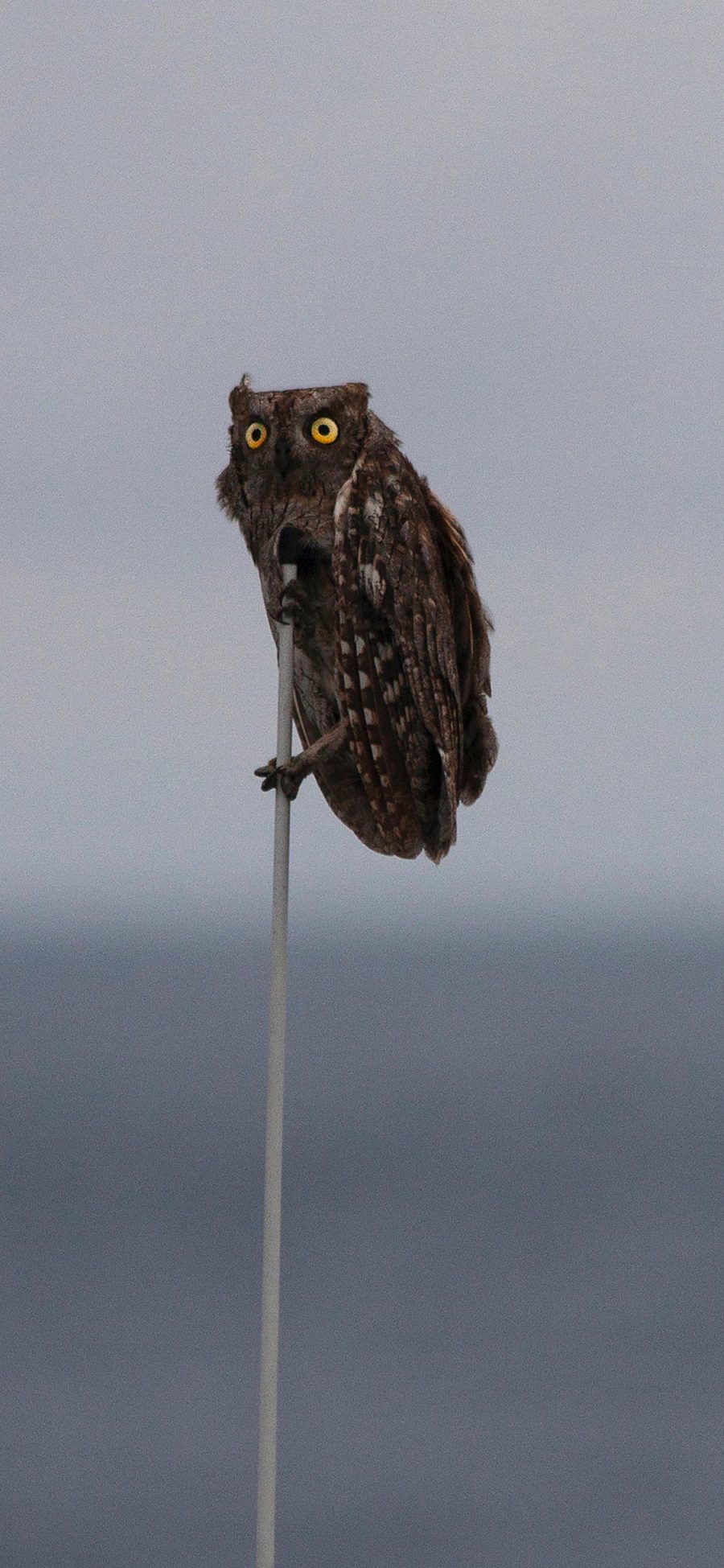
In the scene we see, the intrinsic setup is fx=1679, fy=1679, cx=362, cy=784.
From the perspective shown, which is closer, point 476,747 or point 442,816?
point 442,816

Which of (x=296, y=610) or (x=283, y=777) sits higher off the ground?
(x=296, y=610)

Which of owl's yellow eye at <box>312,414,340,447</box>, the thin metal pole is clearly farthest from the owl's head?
the thin metal pole

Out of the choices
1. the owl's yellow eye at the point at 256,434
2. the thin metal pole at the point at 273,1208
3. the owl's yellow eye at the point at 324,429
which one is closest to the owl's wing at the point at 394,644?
the owl's yellow eye at the point at 324,429

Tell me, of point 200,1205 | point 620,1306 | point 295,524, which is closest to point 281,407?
point 295,524

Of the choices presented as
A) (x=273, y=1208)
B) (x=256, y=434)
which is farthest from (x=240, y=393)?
(x=273, y=1208)

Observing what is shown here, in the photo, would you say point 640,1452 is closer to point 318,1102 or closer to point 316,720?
point 318,1102

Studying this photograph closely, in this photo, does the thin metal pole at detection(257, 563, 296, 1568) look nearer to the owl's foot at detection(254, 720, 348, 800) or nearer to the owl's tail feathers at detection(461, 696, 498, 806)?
the owl's foot at detection(254, 720, 348, 800)

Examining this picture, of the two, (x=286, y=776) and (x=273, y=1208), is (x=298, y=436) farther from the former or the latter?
(x=273, y=1208)
